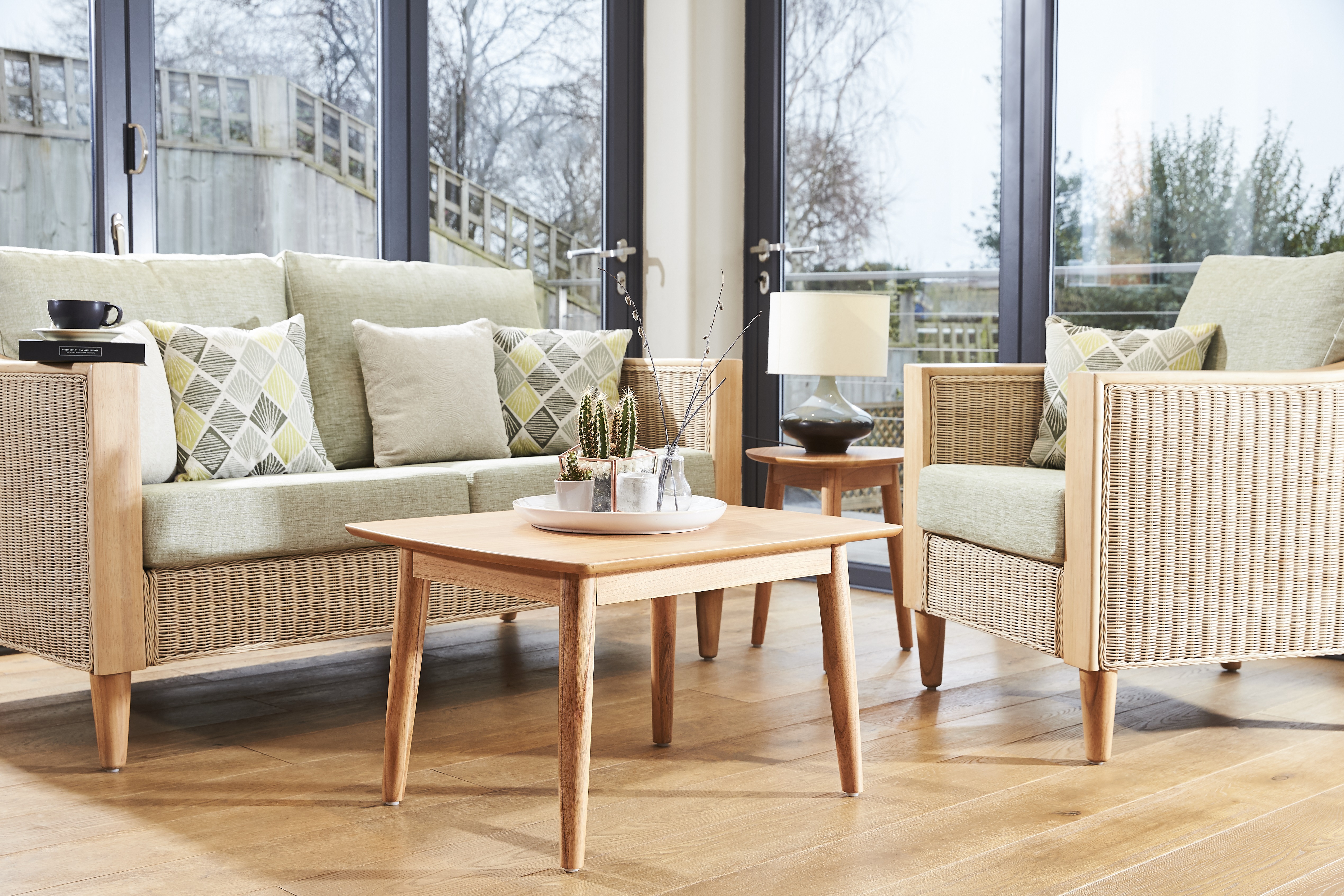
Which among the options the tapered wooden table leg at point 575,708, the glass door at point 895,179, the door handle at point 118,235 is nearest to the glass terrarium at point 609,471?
the tapered wooden table leg at point 575,708

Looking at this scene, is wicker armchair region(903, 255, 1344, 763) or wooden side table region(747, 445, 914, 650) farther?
wooden side table region(747, 445, 914, 650)

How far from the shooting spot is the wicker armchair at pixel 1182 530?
2275 mm

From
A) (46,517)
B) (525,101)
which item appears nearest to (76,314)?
(46,517)

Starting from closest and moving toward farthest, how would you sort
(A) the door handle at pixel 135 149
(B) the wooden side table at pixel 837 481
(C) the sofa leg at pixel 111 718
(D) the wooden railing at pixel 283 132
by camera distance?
(C) the sofa leg at pixel 111 718
(B) the wooden side table at pixel 837 481
(D) the wooden railing at pixel 283 132
(A) the door handle at pixel 135 149

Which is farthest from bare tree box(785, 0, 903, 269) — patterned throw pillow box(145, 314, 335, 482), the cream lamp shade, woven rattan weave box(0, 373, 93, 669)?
woven rattan weave box(0, 373, 93, 669)

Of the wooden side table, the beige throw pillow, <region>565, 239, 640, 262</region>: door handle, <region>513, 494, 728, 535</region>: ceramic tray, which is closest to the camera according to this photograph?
<region>513, 494, 728, 535</region>: ceramic tray

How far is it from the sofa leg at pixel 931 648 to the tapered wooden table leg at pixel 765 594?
0.45 meters

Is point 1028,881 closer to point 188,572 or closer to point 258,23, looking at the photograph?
point 188,572

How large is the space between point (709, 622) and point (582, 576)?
1.40m

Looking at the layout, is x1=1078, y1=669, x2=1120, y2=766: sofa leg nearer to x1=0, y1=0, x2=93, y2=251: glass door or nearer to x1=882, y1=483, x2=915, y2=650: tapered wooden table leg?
x1=882, y1=483, x2=915, y2=650: tapered wooden table leg

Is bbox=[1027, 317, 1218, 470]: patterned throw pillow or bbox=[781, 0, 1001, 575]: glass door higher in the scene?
bbox=[781, 0, 1001, 575]: glass door

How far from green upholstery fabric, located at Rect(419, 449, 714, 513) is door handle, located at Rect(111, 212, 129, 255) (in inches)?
41.8

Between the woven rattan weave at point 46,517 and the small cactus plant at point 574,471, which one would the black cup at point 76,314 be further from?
the small cactus plant at point 574,471

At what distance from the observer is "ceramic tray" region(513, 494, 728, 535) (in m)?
1.98
